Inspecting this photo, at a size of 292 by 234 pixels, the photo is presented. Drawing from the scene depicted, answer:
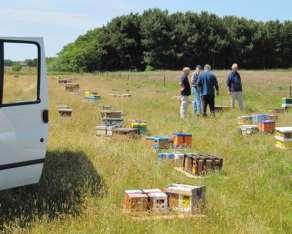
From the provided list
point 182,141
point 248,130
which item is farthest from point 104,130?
point 248,130

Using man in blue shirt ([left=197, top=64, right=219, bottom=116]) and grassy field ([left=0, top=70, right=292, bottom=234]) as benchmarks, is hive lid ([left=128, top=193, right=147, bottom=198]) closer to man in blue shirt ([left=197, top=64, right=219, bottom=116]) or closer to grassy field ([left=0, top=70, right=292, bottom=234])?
grassy field ([left=0, top=70, right=292, bottom=234])

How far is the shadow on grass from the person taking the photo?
25.9 ft

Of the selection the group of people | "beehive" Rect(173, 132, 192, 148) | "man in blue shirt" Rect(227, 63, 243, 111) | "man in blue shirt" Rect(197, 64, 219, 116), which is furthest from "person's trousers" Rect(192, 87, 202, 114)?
"beehive" Rect(173, 132, 192, 148)

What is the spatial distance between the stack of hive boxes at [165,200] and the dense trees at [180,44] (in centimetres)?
9297

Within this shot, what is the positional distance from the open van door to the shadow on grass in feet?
1.45

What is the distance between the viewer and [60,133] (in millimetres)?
14953

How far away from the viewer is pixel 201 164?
11086 mm

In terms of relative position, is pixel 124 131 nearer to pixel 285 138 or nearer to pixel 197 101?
pixel 285 138

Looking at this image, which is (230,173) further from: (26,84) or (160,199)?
(26,84)

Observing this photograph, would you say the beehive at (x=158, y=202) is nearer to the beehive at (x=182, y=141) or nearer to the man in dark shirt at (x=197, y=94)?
the beehive at (x=182, y=141)

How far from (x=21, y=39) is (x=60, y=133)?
7.28 metres

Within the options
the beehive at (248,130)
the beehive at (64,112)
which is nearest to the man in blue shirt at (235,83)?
the beehive at (248,130)

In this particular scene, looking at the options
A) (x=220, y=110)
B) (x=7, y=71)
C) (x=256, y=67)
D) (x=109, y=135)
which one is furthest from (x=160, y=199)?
(x=256, y=67)

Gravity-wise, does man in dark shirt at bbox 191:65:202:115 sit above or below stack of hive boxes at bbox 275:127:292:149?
above
